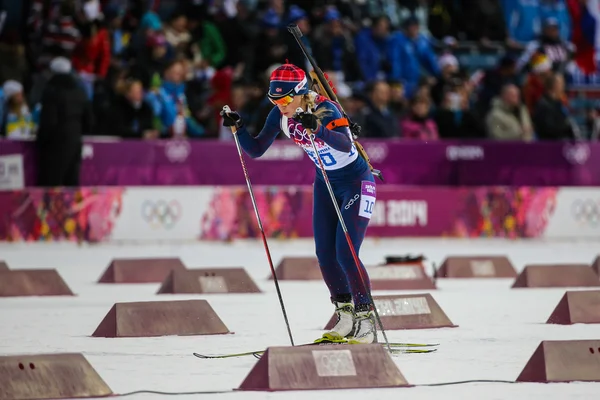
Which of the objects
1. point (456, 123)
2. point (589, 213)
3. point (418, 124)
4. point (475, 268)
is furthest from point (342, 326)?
point (456, 123)

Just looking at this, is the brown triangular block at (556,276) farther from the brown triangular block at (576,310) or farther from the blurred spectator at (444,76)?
the blurred spectator at (444,76)

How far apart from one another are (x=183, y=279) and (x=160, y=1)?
35.5ft

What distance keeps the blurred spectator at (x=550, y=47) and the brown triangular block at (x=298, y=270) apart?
1148 cm

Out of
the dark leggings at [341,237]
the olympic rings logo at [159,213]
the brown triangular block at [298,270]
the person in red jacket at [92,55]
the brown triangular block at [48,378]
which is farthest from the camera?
the person in red jacket at [92,55]

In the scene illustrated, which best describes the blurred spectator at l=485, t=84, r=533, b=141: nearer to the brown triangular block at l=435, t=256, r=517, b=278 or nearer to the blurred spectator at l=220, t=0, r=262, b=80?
the blurred spectator at l=220, t=0, r=262, b=80

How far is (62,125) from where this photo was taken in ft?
65.3

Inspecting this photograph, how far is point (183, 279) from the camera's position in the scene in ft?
45.7

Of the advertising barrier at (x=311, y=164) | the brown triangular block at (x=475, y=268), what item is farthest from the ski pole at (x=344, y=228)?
the advertising barrier at (x=311, y=164)

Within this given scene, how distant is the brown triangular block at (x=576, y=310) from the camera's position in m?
11.4

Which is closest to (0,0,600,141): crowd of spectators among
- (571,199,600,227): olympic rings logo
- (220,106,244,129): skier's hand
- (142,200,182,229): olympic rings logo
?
(142,200,182,229): olympic rings logo

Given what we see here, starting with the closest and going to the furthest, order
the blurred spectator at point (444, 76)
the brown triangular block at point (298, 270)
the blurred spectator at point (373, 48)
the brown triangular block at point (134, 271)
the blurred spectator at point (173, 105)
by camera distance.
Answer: the brown triangular block at point (134, 271)
the brown triangular block at point (298, 270)
the blurred spectator at point (173, 105)
the blurred spectator at point (373, 48)
the blurred spectator at point (444, 76)

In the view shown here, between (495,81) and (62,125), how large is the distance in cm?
850

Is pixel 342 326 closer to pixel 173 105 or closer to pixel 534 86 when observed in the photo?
pixel 173 105

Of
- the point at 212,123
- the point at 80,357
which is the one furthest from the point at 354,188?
the point at 212,123
